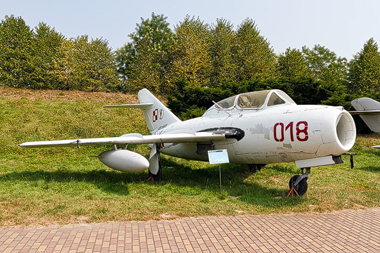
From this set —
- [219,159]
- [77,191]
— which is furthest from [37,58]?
[219,159]

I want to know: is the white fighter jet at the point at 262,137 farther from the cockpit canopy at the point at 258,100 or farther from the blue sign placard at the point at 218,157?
the blue sign placard at the point at 218,157

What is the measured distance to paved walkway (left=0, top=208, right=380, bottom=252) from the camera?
3.70 metres

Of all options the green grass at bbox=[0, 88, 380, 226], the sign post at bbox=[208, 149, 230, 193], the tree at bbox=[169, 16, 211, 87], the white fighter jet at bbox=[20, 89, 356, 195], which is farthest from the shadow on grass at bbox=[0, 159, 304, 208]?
the tree at bbox=[169, 16, 211, 87]

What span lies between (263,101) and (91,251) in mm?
5803

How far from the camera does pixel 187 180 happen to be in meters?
8.79

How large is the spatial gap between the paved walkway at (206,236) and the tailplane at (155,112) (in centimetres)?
653

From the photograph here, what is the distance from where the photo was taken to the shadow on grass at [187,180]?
22.3 ft

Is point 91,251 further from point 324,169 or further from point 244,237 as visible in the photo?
point 324,169

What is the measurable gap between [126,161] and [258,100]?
4.37 m

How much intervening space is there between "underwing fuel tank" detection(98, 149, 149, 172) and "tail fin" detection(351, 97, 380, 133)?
444 inches

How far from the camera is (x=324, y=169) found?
421 inches

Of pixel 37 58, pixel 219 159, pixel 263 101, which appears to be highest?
pixel 37 58

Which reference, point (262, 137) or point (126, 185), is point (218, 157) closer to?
point (262, 137)

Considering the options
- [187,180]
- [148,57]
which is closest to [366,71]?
[148,57]
